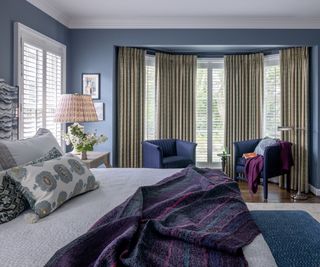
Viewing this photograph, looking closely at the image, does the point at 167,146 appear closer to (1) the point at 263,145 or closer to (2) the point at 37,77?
(1) the point at 263,145

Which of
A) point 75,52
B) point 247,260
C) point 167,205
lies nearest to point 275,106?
point 75,52

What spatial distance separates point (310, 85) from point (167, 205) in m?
4.19

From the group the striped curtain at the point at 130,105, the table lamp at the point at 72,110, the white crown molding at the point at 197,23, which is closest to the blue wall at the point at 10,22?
the table lamp at the point at 72,110

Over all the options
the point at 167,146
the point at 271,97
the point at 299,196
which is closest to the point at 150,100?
the point at 167,146

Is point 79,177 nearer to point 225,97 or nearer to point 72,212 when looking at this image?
point 72,212

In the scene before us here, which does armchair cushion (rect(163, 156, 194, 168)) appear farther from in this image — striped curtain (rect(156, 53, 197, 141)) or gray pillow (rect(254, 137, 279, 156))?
gray pillow (rect(254, 137, 279, 156))

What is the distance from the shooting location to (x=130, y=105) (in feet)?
17.2

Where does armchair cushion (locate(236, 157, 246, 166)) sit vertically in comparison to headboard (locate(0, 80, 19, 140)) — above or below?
below

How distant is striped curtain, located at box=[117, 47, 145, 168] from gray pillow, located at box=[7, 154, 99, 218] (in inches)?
124

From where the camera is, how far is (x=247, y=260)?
121 cm

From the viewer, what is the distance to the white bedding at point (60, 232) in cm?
119

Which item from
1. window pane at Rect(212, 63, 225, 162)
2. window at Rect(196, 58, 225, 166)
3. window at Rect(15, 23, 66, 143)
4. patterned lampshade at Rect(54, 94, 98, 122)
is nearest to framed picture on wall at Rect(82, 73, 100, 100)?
window at Rect(15, 23, 66, 143)

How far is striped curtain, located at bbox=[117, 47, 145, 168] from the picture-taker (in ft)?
16.9

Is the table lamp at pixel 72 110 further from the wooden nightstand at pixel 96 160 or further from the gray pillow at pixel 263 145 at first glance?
the gray pillow at pixel 263 145
